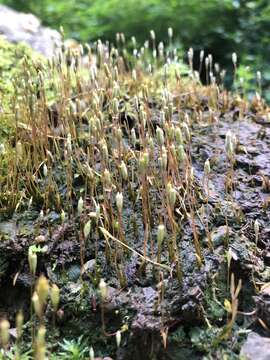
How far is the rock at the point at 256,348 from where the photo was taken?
171cm

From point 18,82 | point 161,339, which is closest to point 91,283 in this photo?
point 161,339

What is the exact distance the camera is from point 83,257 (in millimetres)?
2117

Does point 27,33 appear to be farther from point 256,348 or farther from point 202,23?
point 256,348

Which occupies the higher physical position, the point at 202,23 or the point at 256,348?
the point at 202,23

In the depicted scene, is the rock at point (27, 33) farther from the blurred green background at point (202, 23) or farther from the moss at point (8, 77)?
the blurred green background at point (202, 23)

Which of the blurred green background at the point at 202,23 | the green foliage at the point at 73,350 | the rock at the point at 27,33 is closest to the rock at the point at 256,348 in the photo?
the green foliage at the point at 73,350

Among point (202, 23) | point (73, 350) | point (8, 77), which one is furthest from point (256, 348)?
point (202, 23)

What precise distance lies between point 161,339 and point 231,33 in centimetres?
539

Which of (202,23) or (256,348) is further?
(202,23)

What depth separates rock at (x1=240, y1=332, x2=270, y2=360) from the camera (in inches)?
67.2

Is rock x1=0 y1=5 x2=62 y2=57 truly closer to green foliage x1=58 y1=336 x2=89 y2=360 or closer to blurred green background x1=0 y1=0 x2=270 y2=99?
blurred green background x1=0 y1=0 x2=270 y2=99

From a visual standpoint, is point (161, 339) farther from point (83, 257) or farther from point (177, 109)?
point (177, 109)

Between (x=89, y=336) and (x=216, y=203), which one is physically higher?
(x=216, y=203)

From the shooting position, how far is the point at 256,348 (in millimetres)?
1739
